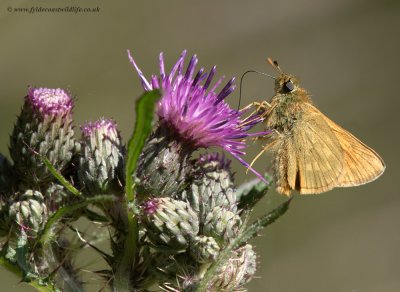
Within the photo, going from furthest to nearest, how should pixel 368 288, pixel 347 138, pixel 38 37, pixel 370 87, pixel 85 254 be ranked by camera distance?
1. pixel 370 87
2. pixel 38 37
3. pixel 368 288
4. pixel 85 254
5. pixel 347 138

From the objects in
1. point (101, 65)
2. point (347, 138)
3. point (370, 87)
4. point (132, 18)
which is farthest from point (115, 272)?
point (370, 87)

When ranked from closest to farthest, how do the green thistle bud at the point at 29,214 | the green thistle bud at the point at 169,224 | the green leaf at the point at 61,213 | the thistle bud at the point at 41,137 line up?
the green leaf at the point at 61,213, the green thistle bud at the point at 169,224, the green thistle bud at the point at 29,214, the thistle bud at the point at 41,137

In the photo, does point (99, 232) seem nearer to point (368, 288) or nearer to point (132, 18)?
point (368, 288)

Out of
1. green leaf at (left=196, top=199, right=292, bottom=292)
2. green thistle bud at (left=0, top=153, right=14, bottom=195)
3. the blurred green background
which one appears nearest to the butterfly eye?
green leaf at (left=196, top=199, right=292, bottom=292)

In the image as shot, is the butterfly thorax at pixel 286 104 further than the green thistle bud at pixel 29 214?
Yes

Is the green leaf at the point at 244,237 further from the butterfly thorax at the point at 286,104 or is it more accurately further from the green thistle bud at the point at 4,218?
the butterfly thorax at the point at 286,104

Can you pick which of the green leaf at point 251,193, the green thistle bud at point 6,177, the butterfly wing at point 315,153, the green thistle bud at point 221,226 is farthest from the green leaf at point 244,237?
the butterfly wing at point 315,153

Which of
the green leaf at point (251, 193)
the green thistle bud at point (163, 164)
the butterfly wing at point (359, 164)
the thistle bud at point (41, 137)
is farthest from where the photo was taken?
the butterfly wing at point (359, 164)
